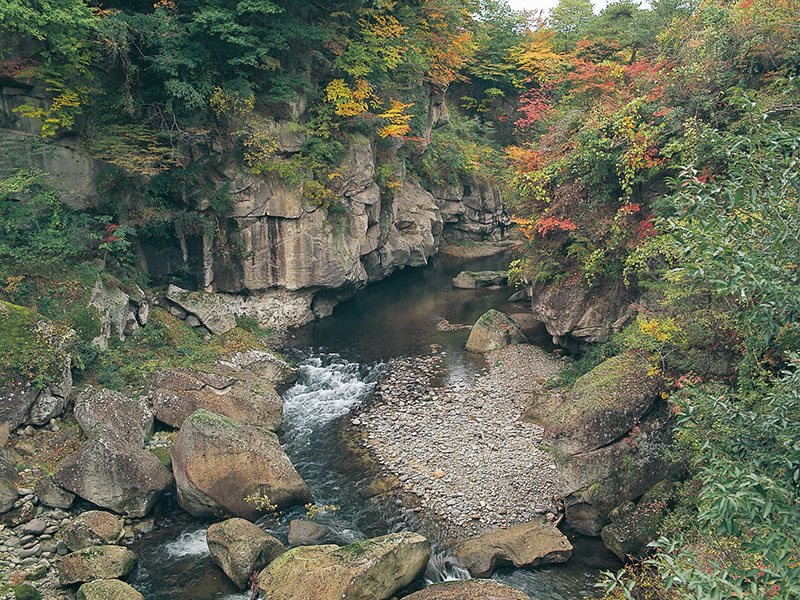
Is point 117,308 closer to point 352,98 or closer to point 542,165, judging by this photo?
point 352,98

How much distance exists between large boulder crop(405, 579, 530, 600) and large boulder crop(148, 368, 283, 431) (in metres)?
7.75

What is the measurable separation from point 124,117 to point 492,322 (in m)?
16.8

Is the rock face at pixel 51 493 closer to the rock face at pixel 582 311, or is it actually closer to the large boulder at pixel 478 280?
the rock face at pixel 582 311

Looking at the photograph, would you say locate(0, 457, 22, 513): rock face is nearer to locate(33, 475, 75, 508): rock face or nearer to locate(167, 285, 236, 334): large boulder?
locate(33, 475, 75, 508): rock face

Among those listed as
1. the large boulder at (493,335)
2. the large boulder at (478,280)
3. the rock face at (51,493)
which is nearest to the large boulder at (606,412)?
the large boulder at (493,335)

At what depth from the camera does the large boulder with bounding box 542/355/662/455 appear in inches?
456

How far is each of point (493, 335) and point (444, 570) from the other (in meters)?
11.6

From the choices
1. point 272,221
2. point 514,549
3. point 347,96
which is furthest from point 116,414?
point 347,96

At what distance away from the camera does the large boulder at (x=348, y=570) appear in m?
8.98

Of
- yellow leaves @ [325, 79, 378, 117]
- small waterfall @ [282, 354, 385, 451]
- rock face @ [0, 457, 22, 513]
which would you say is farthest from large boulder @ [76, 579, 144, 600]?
yellow leaves @ [325, 79, 378, 117]

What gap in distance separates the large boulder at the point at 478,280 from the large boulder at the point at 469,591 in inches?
833

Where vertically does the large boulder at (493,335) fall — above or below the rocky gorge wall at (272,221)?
below

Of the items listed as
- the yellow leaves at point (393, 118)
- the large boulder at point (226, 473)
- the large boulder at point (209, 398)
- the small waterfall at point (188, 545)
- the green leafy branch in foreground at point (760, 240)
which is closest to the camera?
the green leafy branch in foreground at point (760, 240)

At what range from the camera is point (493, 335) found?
67.7 ft
